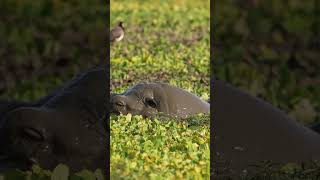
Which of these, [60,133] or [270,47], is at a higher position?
[60,133]

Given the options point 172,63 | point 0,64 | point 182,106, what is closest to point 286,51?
point 0,64

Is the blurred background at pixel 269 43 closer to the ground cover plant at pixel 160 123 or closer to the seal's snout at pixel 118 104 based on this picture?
the ground cover plant at pixel 160 123

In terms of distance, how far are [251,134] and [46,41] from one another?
210 inches

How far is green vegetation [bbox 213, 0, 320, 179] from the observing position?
7.50 m

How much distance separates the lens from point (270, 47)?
8.82 m

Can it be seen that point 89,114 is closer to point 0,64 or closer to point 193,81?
point 193,81

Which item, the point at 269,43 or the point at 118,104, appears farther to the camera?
the point at 269,43

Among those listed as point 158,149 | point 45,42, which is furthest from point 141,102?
point 45,42

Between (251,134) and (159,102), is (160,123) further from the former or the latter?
(251,134)

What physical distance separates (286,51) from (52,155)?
528 centimetres

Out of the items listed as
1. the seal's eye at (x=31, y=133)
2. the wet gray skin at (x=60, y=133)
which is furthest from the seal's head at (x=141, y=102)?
the seal's eye at (x=31, y=133)

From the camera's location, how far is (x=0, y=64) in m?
8.85

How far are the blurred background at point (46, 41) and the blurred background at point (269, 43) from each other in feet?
3.38

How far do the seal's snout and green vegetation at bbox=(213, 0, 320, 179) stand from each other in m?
3.11
